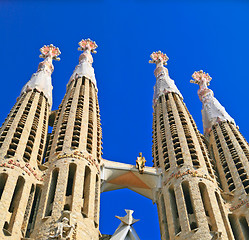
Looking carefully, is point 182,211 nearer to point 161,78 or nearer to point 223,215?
point 223,215

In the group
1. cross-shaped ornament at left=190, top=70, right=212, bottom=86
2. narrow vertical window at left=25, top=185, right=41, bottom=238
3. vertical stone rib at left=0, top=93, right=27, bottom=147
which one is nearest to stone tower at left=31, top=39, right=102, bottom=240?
narrow vertical window at left=25, top=185, right=41, bottom=238

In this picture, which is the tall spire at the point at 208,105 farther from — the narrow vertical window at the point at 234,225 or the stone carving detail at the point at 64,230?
the stone carving detail at the point at 64,230

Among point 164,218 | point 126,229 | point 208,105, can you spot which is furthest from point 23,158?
point 208,105

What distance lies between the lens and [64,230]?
25109 millimetres

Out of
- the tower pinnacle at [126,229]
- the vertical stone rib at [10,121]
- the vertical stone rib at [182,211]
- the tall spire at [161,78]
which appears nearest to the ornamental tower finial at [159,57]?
the tall spire at [161,78]

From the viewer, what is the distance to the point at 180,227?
96.9 feet

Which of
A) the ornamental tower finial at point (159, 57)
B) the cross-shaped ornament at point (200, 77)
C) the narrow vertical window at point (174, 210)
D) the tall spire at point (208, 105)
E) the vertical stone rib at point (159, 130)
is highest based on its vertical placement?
the ornamental tower finial at point (159, 57)

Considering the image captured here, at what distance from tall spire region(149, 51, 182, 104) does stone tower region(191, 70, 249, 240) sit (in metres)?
3.45

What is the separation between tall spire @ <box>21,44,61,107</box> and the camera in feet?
137

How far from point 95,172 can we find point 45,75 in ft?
51.3

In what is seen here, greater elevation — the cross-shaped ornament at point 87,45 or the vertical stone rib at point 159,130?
the cross-shaped ornament at point 87,45

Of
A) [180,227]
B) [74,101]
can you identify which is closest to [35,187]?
[180,227]

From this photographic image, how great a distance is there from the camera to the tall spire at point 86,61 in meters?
46.4

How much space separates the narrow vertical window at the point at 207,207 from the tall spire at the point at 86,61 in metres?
17.8
